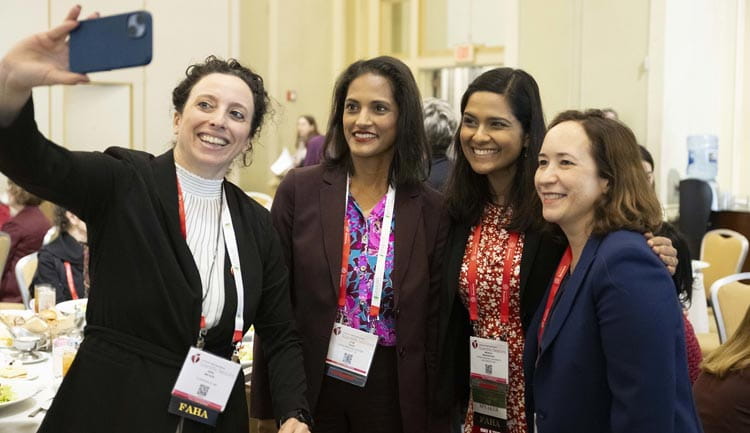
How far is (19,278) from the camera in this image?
432 centimetres

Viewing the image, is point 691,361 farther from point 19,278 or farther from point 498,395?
point 19,278

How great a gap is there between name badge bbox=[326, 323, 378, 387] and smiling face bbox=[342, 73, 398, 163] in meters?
0.52

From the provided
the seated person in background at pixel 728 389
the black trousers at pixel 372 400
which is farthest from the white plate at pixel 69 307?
the seated person in background at pixel 728 389

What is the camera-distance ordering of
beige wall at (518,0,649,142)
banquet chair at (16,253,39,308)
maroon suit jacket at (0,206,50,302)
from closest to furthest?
banquet chair at (16,253,39,308)
maroon suit jacket at (0,206,50,302)
beige wall at (518,0,649,142)

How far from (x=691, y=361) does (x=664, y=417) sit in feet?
3.53

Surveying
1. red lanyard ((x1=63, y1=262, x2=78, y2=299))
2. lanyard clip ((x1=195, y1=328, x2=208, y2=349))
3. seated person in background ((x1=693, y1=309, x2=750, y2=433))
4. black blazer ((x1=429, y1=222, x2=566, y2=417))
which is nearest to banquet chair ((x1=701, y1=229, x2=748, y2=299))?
seated person in background ((x1=693, y1=309, x2=750, y2=433))

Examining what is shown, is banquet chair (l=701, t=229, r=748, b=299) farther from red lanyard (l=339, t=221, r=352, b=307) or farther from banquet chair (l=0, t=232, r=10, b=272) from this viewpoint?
banquet chair (l=0, t=232, r=10, b=272)

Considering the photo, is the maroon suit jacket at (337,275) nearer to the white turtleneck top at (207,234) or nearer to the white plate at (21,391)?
the white turtleneck top at (207,234)

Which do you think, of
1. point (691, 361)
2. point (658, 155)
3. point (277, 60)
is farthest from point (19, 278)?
point (277, 60)

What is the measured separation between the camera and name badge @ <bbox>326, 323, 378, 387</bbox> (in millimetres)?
2238

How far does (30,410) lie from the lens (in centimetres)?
235

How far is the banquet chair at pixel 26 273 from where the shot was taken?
428cm

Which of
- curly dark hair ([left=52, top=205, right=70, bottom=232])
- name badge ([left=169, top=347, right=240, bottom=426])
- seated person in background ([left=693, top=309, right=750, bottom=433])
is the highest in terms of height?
curly dark hair ([left=52, top=205, right=70, bottom=232])

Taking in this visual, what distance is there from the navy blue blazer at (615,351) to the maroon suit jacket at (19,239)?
4.06 meters
